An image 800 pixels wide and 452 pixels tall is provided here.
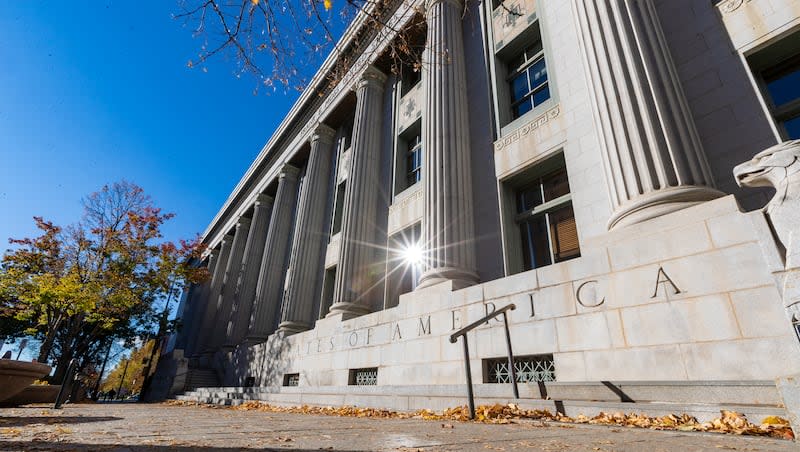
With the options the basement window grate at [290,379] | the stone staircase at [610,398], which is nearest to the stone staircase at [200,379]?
the basement window grate at [290,379]

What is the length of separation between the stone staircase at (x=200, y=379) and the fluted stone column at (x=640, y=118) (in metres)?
24.3

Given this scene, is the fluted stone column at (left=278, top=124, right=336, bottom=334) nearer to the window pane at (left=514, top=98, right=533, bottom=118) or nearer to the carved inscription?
the window pane at (left=514, top=98, right=533, bottom=118)

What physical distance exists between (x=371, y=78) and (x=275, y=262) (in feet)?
39.6

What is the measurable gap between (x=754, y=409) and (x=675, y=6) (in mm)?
8617

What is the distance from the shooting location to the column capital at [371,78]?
18.2 m

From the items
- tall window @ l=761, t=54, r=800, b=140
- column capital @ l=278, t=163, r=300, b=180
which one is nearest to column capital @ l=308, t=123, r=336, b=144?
column capital @ l=278, t=163, r=300, b=180

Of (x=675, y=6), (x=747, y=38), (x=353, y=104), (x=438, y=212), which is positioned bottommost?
(x=438, y=212)

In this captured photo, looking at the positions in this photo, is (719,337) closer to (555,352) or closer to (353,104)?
(555,352)

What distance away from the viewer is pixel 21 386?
6781 millimetres

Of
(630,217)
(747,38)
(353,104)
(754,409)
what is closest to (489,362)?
(630,217)

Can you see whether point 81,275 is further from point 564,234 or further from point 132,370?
point 132,370

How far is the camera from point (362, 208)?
15.4m

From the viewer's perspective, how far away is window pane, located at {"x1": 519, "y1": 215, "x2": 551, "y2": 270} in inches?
379

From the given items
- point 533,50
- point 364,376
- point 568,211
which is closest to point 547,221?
point 568,211
